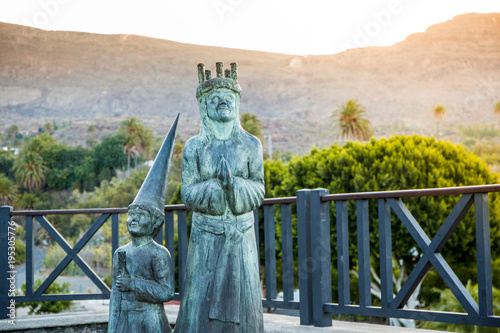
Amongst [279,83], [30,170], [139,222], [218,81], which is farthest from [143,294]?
[279,83]

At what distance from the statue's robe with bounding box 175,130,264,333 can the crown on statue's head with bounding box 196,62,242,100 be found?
0.35 metres

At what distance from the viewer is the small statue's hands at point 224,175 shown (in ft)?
12.3

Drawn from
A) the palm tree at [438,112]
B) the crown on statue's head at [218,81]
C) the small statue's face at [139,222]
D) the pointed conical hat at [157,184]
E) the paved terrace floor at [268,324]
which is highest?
the palm tree at [438,112]

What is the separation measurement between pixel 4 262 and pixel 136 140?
6693 centimetres

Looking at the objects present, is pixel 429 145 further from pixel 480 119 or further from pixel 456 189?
pixel 480 119

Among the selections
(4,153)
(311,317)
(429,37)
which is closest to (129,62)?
(4,153)

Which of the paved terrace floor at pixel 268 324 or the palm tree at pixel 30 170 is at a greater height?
the palm tree at pixel 30 170

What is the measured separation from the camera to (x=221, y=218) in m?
3.88

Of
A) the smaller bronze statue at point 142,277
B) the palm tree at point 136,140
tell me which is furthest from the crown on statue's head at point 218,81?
the palm tree at point 136,140

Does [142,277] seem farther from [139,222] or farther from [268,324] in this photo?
[268,324]

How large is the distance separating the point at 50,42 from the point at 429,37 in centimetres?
6795

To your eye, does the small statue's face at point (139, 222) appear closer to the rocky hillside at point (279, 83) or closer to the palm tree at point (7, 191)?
the palm tree at point (7, 191)

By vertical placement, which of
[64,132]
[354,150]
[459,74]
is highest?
[459,74]

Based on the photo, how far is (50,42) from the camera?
106 m
